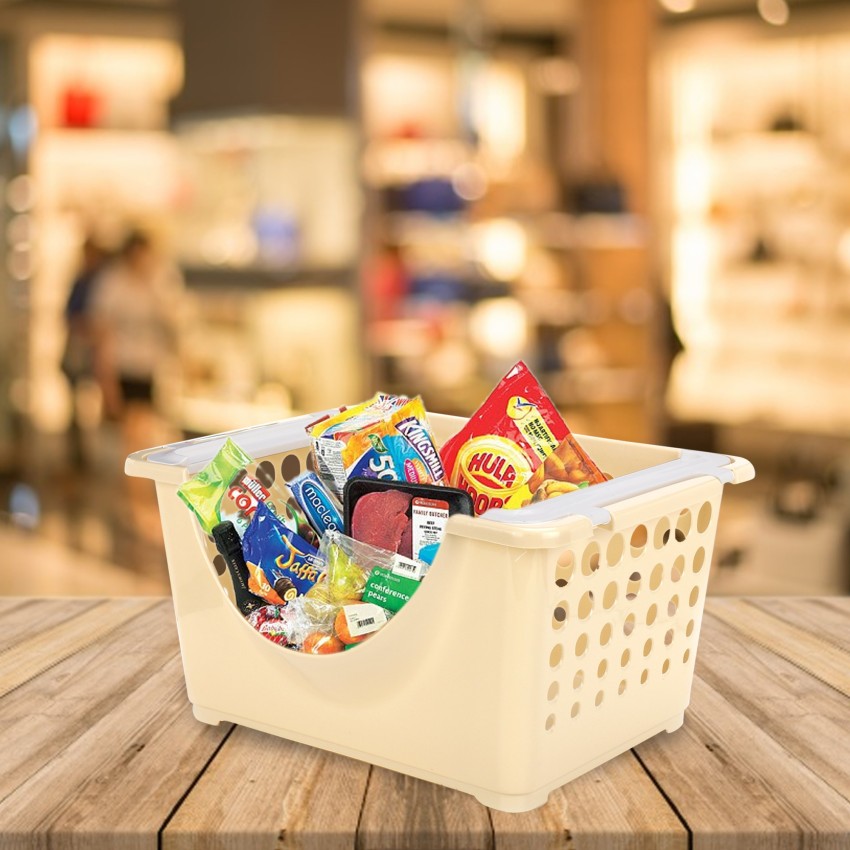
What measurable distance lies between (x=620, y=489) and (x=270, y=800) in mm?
344

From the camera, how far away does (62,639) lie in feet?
4.40

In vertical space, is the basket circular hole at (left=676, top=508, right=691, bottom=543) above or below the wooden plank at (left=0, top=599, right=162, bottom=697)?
above

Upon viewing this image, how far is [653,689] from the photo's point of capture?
41.9 inches

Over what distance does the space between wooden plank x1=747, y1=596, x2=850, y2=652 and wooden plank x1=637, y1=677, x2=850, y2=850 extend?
25 cm

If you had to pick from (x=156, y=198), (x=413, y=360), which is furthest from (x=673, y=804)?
(x=156, y=198)

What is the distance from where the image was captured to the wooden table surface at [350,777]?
91 centimetres

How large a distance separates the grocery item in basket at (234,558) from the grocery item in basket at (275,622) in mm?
11

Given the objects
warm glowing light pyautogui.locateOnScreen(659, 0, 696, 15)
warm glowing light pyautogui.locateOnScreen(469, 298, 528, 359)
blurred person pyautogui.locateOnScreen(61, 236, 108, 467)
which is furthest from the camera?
warm glowing light pyautogui.locateOnScreen(659, 0, 696, 15)

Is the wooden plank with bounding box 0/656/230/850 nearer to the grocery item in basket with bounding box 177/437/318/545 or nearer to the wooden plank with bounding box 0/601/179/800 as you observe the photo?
the wooden plank with bounding box 0/601/179/800

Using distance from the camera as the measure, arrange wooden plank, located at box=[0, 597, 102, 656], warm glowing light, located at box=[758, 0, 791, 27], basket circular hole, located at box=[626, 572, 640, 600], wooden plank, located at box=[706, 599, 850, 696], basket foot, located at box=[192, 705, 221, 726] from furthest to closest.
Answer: warm glowing light, located at box=[758, 0, 791, 27] < wooden plank, located at box=[0, 597, 102, 656] < wooden plank, located at box=[706, 599, 850, 696] < basket foot, located at box=[192, 705, 221, 726] < basket circular hole, located at box=[626, 572, 640, 600]

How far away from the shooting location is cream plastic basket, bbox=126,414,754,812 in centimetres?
90

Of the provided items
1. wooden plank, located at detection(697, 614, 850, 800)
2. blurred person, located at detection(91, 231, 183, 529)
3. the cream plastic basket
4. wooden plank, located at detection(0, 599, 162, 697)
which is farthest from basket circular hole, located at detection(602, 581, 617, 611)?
blurred person, located at detection(91, 231, 183, 529)

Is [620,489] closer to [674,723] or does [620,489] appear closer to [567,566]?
[567,566]

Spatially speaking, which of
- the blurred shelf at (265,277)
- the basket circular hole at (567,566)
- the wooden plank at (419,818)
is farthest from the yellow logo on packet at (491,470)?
the blurred shelf at (265,277)
